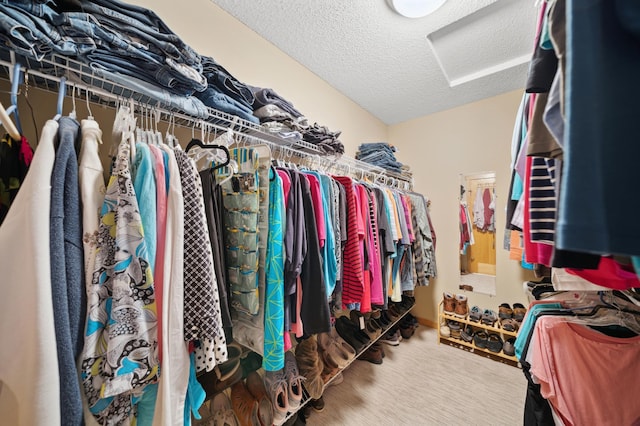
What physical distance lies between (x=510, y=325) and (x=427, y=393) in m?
1.06

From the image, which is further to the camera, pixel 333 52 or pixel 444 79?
pixel 444 79

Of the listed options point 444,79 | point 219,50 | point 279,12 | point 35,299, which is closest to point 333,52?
point 279,12

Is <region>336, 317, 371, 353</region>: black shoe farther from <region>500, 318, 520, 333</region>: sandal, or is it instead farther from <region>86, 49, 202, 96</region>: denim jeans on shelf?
<region>86, 49, 202, 96</region>: denim jeans on shelf

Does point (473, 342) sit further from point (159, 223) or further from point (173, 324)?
point (159, 223)

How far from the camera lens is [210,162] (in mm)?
936

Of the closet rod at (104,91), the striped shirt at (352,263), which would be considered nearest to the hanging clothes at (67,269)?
the closet rod at (104,91)

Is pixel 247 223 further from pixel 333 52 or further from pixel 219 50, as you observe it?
pixel 333 52

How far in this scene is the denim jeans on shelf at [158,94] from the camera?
28.3 inches

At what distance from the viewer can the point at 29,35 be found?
56 centimetres

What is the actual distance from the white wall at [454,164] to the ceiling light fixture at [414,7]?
4.89 feet

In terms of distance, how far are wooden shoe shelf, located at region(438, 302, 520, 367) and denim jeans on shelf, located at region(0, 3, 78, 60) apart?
298cm

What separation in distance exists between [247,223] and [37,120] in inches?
33.8

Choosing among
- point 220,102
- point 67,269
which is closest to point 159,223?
point 67,269

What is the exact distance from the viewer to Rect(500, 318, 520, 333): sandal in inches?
75.8
